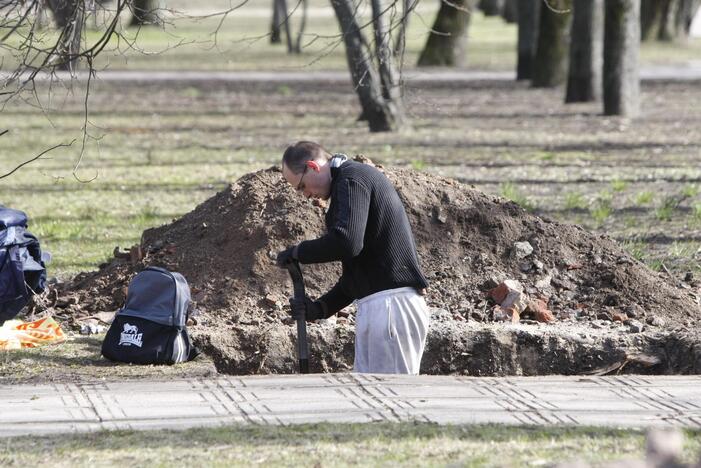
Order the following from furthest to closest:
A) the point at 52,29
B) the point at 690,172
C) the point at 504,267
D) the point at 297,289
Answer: the point at 690,172, the point at 504,267, the point at 52,29, the point at 297,289

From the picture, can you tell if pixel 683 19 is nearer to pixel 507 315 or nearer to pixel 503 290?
pixel 503 290

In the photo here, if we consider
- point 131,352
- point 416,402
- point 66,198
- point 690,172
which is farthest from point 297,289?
point 690,172

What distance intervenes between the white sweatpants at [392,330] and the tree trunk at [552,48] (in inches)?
703

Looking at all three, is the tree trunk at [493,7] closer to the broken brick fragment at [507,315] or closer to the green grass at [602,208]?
the green grass at [602,208]

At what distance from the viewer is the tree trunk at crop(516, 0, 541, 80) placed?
2858 cm

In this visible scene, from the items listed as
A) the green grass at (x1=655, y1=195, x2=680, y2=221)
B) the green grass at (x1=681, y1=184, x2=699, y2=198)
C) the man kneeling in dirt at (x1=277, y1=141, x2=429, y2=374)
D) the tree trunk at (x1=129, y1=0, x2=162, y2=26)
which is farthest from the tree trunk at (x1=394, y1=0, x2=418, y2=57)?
the green grass at (x1=681, y1=184, x2=699, y2=198)

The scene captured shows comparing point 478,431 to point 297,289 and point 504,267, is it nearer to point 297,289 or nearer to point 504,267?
point 297,289

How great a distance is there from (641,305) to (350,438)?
12.2 feet

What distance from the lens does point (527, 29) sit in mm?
28531

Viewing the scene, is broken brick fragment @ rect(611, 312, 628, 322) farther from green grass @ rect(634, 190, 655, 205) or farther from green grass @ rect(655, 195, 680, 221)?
green grass @ rect(634, 190, 655, 205)

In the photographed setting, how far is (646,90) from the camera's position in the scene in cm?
2723

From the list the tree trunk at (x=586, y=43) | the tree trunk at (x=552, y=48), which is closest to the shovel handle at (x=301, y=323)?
the tree trunk at (x=586, y=43)

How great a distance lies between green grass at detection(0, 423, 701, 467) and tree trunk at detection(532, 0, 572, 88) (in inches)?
767

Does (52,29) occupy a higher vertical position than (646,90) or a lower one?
higher
